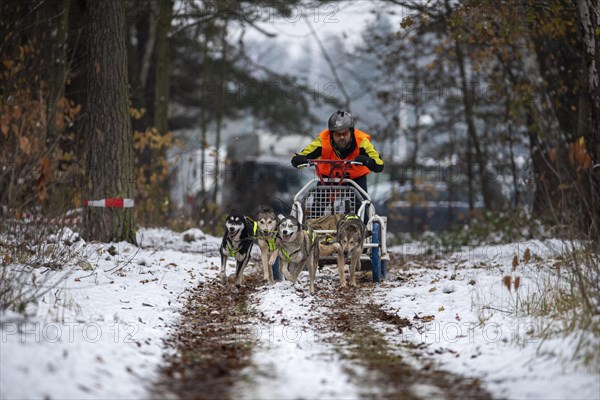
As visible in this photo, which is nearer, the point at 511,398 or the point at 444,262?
the point at 511,398

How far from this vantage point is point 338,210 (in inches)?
407

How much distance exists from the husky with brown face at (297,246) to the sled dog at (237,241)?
0.53 meters

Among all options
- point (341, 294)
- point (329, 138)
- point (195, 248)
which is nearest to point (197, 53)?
point (195, 248)

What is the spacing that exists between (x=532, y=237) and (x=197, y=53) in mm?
16824

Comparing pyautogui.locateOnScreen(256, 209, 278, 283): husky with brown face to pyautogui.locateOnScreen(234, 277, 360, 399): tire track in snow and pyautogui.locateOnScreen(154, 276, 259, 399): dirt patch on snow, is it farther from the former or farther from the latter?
pyautogui.locateOnScreen(234, 277, 360, 399): tire track in snow

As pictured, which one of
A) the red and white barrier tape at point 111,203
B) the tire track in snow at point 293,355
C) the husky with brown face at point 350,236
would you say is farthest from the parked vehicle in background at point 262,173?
the tire track in snow at point 293,355

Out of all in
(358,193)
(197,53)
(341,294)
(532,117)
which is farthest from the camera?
(197,53)

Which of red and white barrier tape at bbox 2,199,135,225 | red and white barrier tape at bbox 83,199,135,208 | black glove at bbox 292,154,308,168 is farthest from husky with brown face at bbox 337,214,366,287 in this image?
red and white barrier tape at bbox 83,199,135,208

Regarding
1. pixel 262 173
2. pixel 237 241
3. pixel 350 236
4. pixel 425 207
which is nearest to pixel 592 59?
pixel 350 236

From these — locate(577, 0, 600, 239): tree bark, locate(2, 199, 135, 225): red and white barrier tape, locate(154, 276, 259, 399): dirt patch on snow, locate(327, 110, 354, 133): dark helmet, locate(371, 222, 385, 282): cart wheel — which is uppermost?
locate(577, 0, 600, 239): tree bark

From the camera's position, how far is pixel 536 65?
14.4m

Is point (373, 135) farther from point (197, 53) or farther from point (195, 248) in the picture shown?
point (195, 248)

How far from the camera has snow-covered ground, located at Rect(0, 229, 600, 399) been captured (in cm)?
473

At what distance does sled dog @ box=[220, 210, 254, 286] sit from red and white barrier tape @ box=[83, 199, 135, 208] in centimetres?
233
